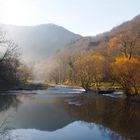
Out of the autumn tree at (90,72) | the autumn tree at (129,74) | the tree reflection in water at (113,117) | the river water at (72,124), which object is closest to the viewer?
the river water at (72,124)

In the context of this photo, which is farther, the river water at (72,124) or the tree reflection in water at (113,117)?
the tree reflection in water at (113,117)

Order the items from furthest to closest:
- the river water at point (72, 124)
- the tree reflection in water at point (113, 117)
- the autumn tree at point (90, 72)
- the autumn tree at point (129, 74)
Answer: the autumn tree at point (90, 72), the autumn tree at point (129, 74), the tree reflection in water at point (113, 117), the river water at point (72, 124)

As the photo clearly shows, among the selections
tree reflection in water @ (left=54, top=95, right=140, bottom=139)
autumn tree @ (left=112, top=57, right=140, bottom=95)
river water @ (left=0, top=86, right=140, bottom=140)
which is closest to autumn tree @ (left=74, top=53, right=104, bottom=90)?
autumn tree @ (left=112, top=57, right=140, bottom=95)


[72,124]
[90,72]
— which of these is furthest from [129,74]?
[72,124]

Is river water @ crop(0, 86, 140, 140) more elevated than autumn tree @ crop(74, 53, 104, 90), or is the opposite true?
autumn tree @ crop(74, 53, 104, 90)

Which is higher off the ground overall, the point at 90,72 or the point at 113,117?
the point at 90,72

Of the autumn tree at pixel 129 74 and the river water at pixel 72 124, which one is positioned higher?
the autumn tree at pixel 129 74

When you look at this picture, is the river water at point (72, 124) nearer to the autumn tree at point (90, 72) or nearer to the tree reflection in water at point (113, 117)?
the tree reflection in water at point (113, 117)

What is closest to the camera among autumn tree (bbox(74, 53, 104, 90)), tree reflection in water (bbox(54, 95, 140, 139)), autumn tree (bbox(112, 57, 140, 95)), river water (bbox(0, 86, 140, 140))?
river water (bbox(0, 86, 140, 140))

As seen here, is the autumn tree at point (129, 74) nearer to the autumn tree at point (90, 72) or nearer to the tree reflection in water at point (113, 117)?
the tree reflection in water at point (113, 117)

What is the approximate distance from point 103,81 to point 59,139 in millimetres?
75971

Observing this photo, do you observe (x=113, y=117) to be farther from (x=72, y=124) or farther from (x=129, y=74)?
(x=129, y=74)

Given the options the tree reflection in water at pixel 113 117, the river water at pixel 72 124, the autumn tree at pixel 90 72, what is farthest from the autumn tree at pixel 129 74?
the autumn tree at pixel 90 72

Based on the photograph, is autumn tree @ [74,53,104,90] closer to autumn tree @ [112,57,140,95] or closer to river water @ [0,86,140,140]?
autumn tree @ [112,57,140,95]
